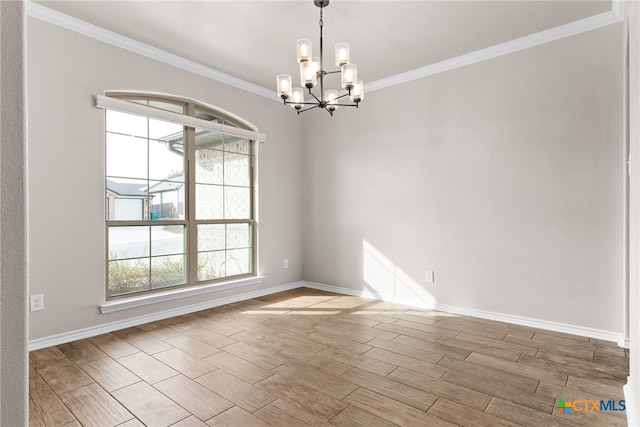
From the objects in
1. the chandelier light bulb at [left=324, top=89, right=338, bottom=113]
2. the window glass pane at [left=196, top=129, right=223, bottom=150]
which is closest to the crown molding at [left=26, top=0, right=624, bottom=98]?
the window glass pane at [left=196, top=129, right=223, bottom=150]

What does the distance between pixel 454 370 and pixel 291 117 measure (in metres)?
3.71

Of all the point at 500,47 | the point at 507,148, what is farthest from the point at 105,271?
the point at 500,47

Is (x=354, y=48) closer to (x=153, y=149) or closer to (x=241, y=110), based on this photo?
(x=241, y=110)

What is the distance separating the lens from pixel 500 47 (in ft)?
10.8

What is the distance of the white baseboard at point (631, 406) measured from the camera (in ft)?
4.77

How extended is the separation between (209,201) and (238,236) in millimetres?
597

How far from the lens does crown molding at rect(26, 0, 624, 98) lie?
2746mm

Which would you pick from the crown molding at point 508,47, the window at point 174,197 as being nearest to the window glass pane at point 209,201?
the window at point 174,197

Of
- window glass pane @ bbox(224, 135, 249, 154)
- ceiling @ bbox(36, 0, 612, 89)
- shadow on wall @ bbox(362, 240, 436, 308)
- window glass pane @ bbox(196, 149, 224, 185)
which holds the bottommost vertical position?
shadow on wall @ bbox(362, 240, 436, 308)

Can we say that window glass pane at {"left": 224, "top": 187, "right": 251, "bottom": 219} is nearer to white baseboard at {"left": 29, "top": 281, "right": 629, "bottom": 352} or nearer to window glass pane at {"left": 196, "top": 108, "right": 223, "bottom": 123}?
window glass pane at {"left": 196, "top": 108, "right": 223, "bottom": 123}

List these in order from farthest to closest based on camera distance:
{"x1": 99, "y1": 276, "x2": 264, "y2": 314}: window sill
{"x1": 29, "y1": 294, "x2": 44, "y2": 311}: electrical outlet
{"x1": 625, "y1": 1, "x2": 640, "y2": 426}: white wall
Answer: {"x1": 99, "y1": 276, "x2": 264, "y2": 314}: window sill → {"x1": 29, "y1": 294, "x2": 44, "y2": 311}: electrical outlet → {"x1": 625, "y1": 1, "x2": 640, "y2": 426}: white wall

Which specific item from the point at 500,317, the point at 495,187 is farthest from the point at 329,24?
the point at 500,317

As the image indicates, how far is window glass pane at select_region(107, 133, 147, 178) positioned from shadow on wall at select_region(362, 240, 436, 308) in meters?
2.67

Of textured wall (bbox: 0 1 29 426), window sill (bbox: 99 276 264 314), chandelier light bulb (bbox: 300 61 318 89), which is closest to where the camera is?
textured wall (bbox: 0 1 29 426)
